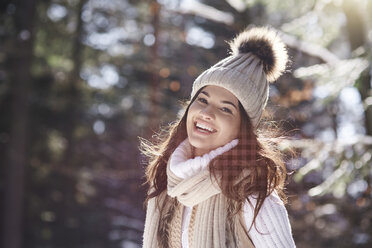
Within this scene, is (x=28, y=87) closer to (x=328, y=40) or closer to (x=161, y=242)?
(x=328, y=40)

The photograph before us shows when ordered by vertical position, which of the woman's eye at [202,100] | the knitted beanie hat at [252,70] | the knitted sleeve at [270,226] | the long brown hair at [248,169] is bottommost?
the knitted sleeve at [270,226]

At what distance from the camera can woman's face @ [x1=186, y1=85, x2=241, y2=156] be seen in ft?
7.00

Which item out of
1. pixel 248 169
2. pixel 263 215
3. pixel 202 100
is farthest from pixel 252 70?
pixel 263 215

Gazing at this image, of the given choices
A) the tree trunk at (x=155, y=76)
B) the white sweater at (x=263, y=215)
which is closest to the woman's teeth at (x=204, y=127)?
the white sweater at (x=263, y=215)

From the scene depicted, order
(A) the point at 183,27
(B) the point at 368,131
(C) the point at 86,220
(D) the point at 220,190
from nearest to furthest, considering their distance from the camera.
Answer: (D) the point at 220,190 → (B) the point at 368,131 → (A) the point at 183,27 → (C) the point at 86,220

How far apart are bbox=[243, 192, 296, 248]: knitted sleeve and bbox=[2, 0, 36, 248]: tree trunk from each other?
350 inches

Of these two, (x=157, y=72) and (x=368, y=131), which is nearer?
(x=368, y=131)

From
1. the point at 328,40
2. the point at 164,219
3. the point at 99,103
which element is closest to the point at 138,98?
the point at 99,103

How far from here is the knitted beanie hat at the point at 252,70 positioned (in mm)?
2121

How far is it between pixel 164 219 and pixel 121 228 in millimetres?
10998

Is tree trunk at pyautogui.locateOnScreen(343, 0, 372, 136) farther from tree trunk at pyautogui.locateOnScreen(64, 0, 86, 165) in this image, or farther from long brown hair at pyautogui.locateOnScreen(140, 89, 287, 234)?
tree trunk at pyautogui.locateOnScreen(64, 0, 86, 165)

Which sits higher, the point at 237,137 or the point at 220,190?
the point at 237,137

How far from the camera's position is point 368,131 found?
4.16m

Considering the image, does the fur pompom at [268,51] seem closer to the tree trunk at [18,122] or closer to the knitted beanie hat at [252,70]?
the knitted beanie hat at [252,70]
